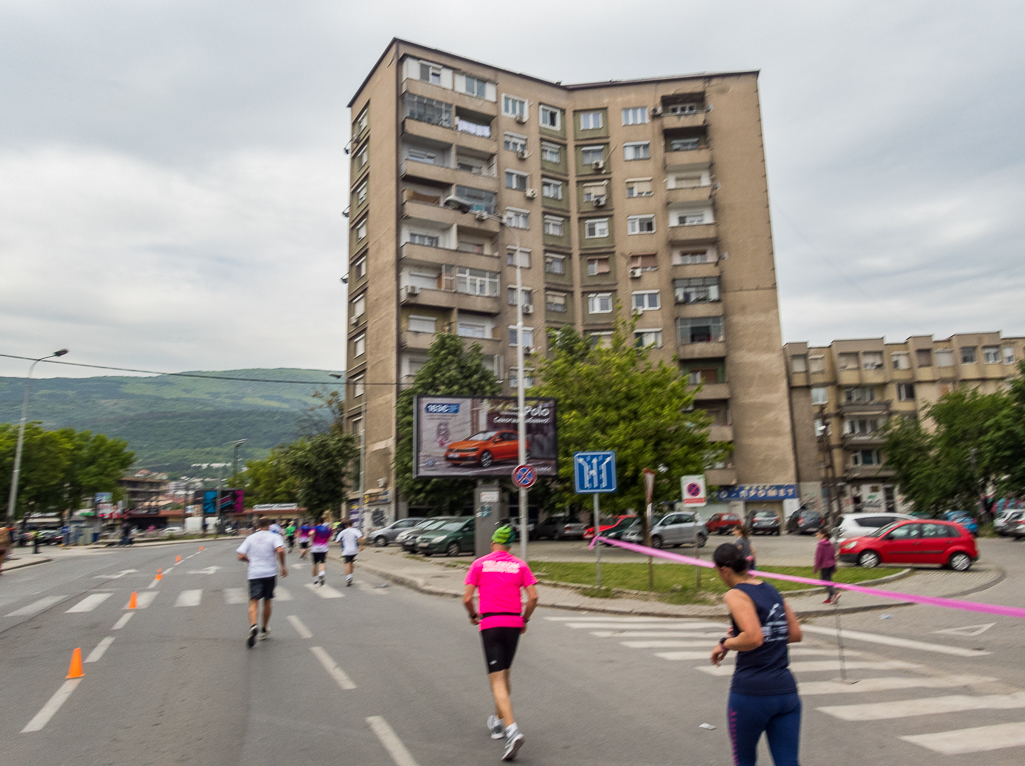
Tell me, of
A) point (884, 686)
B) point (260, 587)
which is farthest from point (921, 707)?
point (260, 587)

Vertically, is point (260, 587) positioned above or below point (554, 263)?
below

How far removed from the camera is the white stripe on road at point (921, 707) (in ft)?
21.3

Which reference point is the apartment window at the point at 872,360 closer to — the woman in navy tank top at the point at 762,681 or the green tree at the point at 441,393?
the green tree at the point at 441,393

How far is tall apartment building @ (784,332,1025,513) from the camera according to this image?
6769cm

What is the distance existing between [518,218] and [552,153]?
672 cm

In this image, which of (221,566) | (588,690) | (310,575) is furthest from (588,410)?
(588,690)

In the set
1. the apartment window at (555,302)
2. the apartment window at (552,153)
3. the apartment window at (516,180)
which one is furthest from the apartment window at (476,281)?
the apartment window at (552,153)

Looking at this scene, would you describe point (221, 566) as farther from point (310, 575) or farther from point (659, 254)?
point (659, 254)

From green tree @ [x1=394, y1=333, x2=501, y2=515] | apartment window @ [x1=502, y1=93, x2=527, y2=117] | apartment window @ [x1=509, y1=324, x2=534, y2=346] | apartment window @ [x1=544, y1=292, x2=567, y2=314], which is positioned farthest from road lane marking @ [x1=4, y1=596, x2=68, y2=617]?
apartment window @ [x1=502, y1=93, x2=527, y2=117]

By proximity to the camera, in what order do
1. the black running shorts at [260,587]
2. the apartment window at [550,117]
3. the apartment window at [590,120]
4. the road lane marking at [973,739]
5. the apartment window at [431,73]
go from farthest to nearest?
the apartment window at [590,120] < the apartment window at [550,117] < the apartment window at [431,73] < the black running shorts at [260,587] < the road lane marking at [973,739]

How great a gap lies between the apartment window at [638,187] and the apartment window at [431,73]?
49.5 feet

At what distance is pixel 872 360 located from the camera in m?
70.8

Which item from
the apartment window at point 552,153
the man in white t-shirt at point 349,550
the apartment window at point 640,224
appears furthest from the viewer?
the apartment window at point 552,153

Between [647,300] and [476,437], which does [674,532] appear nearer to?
[476,437]
